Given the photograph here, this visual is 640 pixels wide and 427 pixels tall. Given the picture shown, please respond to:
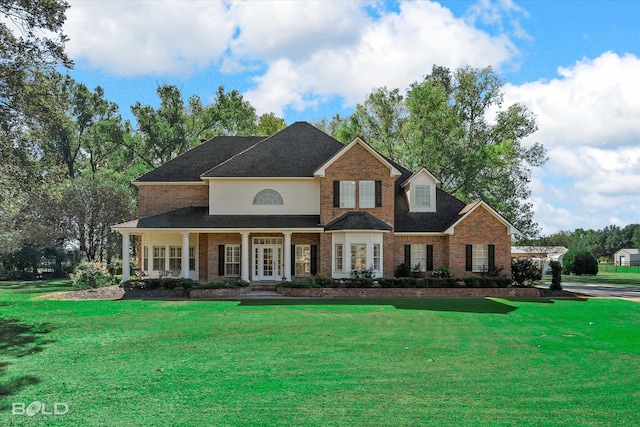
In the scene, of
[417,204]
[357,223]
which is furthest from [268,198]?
[417,204]

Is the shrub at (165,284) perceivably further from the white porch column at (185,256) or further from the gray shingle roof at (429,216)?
the gray shingle roof at (429,216)

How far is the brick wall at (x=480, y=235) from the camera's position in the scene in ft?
91.3

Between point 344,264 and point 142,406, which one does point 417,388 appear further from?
point 344,264

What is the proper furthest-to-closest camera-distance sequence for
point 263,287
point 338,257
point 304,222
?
point 304,222 → point 338,257 → point 263,287

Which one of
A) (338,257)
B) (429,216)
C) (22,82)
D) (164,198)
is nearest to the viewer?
(22,82)

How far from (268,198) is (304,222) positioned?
2.79 metres

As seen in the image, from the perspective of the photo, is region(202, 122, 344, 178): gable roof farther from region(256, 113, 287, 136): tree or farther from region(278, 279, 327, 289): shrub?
region(256, 113, 287, 136): tree

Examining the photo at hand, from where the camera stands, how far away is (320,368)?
10.0 m

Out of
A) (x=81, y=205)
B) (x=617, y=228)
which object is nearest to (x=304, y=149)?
(x=81, y=205)

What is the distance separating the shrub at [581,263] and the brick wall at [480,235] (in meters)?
30.6

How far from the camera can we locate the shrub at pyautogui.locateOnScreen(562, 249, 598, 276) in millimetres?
53094

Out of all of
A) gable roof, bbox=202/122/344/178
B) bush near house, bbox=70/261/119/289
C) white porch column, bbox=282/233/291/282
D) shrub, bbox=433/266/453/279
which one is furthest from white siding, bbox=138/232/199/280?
shrub, bbox=433/266/453/279

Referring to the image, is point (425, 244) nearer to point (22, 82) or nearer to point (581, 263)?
point (22, 82)

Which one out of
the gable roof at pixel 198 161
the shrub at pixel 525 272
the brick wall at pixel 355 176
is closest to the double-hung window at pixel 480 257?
the shrub at pixel 525 272
